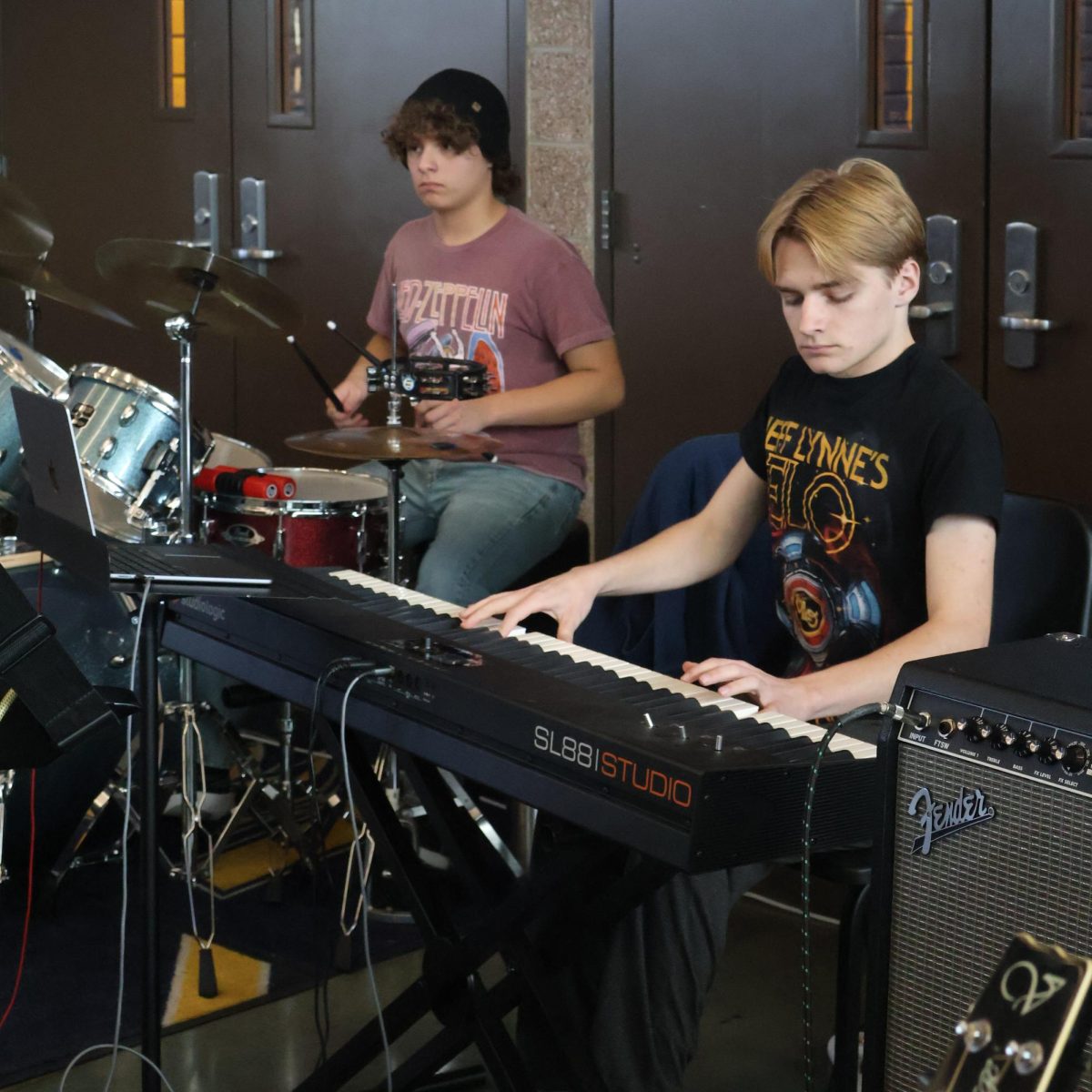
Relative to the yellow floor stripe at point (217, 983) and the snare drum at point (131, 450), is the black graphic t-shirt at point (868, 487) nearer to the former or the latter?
the yellow floor stripe at point (217, 983)

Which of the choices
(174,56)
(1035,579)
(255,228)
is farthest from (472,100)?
(174,56)

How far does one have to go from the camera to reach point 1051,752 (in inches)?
51.0

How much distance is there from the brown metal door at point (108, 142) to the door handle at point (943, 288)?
7.54 feet

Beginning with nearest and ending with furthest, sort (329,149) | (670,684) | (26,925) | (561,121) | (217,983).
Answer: (670,684), (217,983), (26,925), (561,121), (329,149)

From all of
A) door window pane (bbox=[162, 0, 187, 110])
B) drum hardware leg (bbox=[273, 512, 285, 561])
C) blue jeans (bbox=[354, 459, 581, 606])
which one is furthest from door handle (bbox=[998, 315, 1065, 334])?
door window pane (bbox=[162, 0, 187, 110])

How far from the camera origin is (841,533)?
2125 millimetres

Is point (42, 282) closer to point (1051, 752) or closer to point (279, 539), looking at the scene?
point (279, 539)

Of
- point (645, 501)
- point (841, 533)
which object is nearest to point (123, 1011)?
point (645, 501)

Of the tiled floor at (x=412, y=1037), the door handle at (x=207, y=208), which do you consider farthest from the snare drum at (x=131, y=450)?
the door handle at (x=207, y=208)

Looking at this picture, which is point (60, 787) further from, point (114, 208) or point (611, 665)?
point (114, 208)

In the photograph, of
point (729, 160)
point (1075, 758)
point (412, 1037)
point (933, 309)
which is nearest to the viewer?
point (1075, 758)

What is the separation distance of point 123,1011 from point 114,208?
313 centimetres

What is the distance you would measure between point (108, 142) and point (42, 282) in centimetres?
204

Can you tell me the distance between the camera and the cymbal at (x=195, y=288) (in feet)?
10.0
